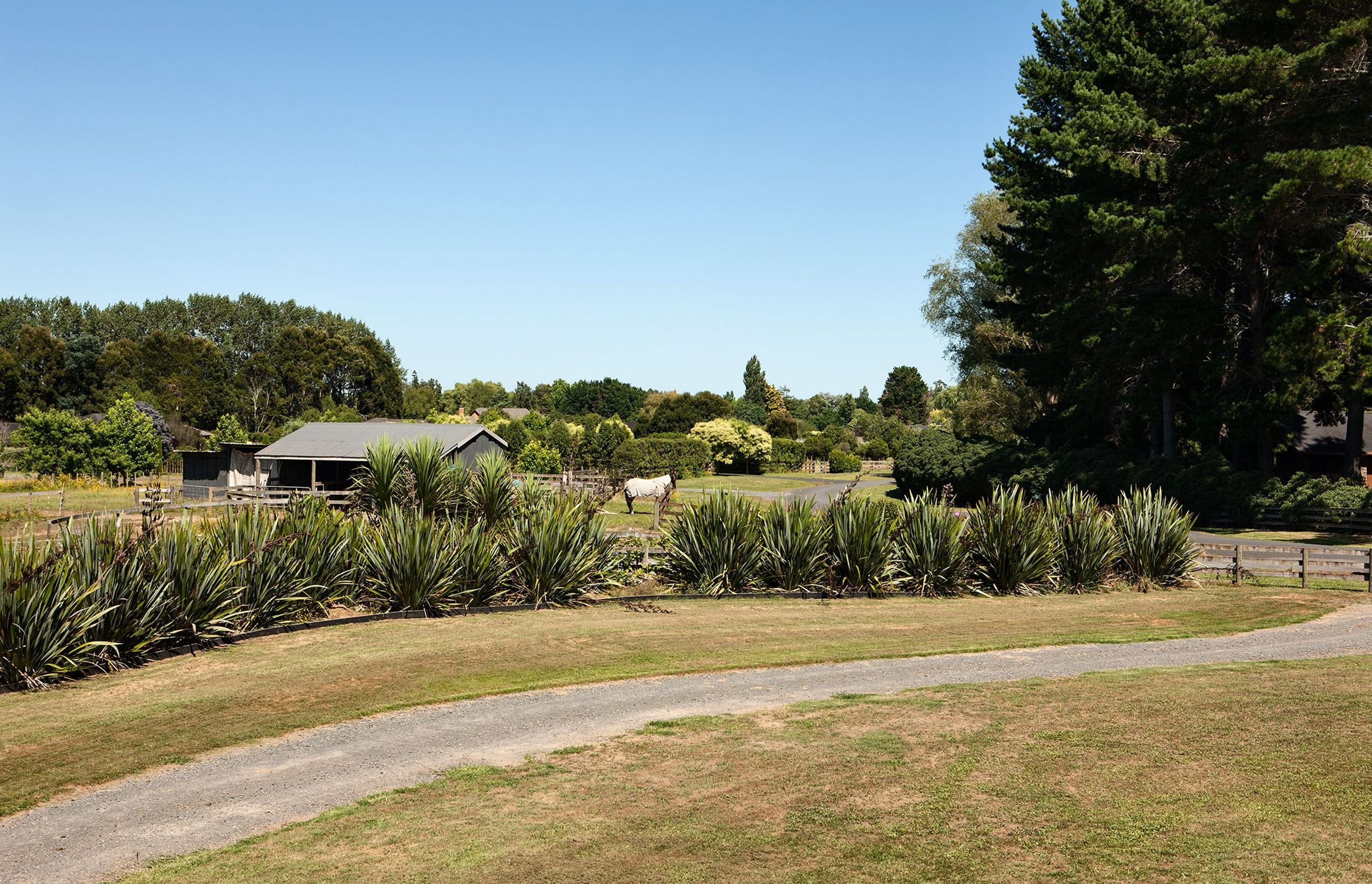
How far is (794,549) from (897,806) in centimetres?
1343

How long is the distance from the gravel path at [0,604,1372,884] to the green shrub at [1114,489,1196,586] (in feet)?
24.5

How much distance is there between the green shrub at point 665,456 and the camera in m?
75.2

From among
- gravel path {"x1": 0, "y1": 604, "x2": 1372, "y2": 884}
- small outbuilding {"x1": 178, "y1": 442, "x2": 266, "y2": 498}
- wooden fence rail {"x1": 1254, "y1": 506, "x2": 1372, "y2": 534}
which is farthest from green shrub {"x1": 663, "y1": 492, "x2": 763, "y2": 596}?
small outbuilding {"x1": 178, "y1": 442, "x2": 266, "y2": 498}

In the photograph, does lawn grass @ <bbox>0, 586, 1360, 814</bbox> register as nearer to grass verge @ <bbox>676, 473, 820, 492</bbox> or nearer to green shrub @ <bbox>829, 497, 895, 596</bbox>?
green shrub @ <bbox>829, 497, 895, 596</bbox>

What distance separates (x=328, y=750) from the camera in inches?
421

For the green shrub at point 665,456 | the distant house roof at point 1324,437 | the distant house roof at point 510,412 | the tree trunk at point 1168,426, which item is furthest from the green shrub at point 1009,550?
the distant house roof at point 510,412

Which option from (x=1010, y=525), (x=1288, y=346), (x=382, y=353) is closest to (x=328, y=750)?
(x=1010, y=525)

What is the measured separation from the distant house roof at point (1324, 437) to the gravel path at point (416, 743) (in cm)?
3940

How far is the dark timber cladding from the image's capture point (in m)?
54.4

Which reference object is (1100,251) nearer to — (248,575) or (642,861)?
(248,575)

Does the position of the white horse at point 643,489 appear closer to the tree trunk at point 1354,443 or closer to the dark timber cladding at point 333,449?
the dark timber cladding at point 333,449

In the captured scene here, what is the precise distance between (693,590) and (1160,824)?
14.3 m

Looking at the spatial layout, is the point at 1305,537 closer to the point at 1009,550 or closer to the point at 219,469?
the point at 1009,550

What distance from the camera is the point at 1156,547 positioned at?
25.1 meters
